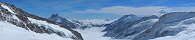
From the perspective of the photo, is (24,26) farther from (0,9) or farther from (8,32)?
(8,32)

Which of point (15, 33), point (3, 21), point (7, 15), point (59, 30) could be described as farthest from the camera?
point (59, 30)

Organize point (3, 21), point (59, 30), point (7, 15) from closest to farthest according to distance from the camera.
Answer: point (3, 21) → point (7, 15) → point (59, 30)

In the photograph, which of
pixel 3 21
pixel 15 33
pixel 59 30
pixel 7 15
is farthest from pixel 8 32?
pixel 59 30

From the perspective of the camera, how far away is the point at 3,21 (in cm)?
13312

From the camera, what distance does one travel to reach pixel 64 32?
18975 cm

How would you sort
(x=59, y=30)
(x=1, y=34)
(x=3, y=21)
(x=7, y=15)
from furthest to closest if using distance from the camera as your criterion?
(x=59, y=30), (x=7, y=15), (x=3, y=21), (x=1, y=34)

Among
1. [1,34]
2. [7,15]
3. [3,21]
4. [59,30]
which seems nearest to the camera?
[1,34]

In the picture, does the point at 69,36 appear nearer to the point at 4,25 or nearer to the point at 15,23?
the point at 15,23

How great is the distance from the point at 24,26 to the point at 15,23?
414 centimetres

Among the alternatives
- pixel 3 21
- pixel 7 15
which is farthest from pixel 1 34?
pixel 7 15

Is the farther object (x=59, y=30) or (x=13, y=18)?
(x=59, y=30)

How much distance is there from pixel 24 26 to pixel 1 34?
93.7 ft

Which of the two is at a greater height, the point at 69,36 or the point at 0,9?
the point at 0,9

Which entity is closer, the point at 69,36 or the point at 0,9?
the point at 0,9
